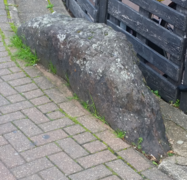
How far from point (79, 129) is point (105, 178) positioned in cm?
77

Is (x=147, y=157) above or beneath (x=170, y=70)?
beneath

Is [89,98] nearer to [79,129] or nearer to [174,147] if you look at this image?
[79,129]

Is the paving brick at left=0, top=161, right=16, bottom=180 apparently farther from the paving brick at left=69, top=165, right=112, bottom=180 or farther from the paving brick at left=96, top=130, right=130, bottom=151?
the paving brick at left=96, top=130, right=130, bottom=151

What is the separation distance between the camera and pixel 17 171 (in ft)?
10.2

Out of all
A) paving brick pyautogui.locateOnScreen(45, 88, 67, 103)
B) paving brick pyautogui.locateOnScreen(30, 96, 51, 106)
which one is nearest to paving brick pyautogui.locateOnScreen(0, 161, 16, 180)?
paving brick pyautogui.locateOnScreen(30, 96, 51, 106)

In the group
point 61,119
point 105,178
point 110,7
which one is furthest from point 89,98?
point 110,7

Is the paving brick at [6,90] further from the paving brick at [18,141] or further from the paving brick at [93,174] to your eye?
the paving brick at [93,174]

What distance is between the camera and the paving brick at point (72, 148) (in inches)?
133

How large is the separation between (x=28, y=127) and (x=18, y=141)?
0.81 feet

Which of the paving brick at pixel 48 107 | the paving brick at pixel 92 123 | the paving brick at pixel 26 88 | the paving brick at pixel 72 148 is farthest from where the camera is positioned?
the paving brick at pixel 26 88

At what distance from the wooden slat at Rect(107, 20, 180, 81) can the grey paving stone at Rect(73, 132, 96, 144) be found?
1.32 meters

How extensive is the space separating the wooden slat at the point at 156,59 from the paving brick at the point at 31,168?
1.89 m

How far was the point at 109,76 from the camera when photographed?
3697mm

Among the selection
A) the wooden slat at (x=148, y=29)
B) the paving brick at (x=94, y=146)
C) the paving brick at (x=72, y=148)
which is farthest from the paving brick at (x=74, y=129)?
the wooden slat at (x=148, y=29)
